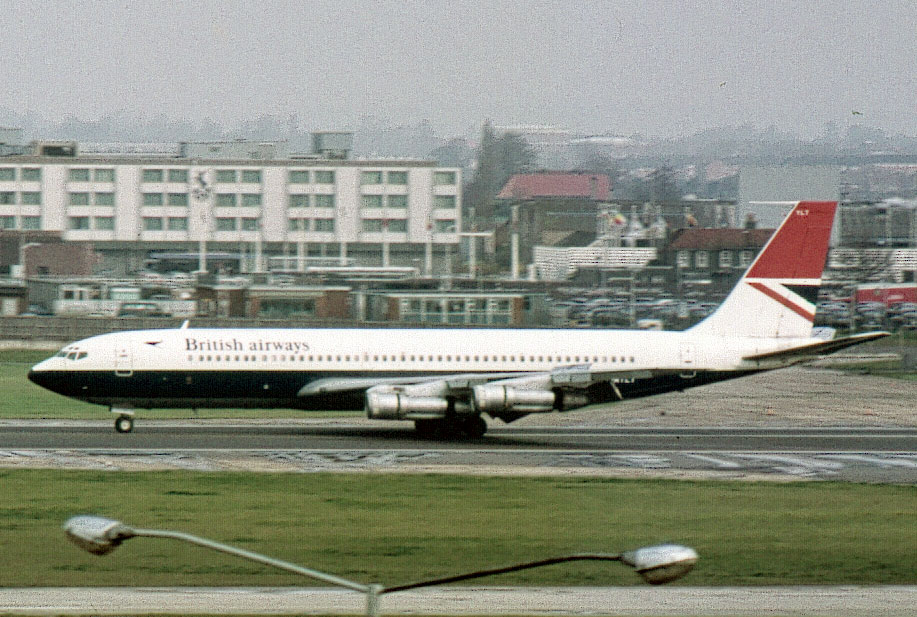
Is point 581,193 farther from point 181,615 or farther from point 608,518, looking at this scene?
point 181,615

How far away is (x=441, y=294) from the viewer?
88.0 m

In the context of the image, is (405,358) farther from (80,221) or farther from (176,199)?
(80,221)

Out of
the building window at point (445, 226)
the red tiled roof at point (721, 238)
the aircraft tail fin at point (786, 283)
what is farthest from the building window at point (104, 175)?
the aircraft tail fin at point (786, 283)

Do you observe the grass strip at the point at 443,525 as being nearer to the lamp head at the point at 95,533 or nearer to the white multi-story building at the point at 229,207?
the lamp head at the point at 95,533

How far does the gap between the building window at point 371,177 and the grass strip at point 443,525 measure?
115m

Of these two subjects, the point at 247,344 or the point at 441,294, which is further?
the point at 441,294

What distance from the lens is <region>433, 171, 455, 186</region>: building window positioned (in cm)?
15075

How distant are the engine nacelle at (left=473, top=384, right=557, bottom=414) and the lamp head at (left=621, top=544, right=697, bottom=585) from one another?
32.5 meters

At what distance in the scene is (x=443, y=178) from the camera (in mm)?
151500

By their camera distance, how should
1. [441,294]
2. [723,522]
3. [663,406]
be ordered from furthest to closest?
[441,294]
[663,406]
[723,522]

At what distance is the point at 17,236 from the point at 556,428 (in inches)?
4251

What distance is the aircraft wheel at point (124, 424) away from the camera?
43.8m

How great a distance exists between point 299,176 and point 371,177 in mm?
8897

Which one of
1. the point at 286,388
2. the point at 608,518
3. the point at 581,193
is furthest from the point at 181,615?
the point at 581,193
